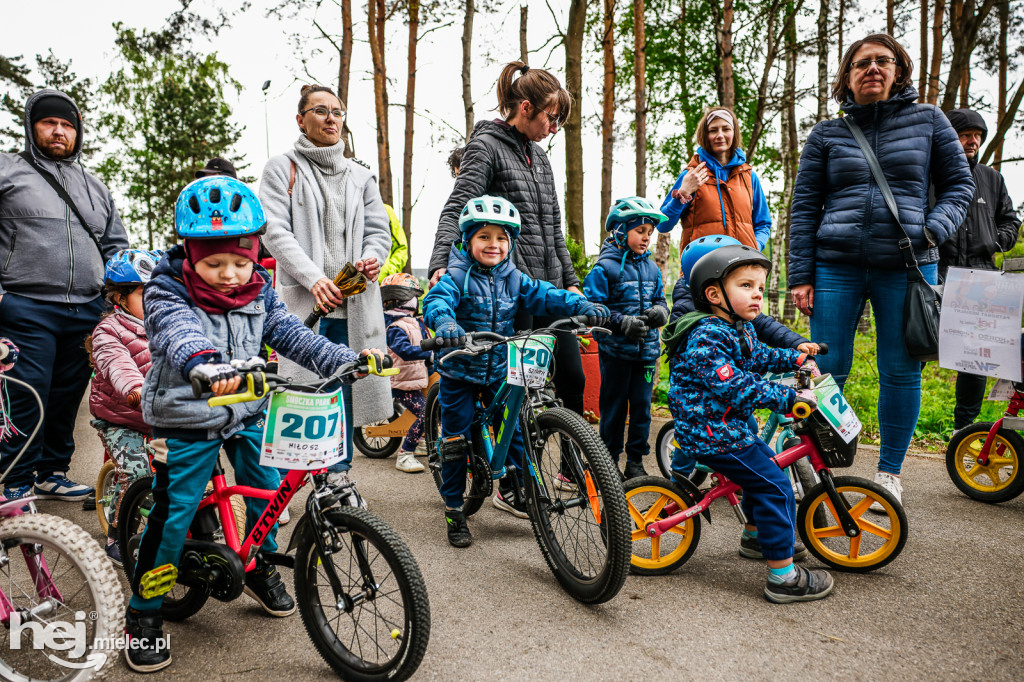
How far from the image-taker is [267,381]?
233 cm

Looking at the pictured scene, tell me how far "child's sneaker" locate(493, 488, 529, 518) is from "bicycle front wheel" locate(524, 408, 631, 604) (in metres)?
0.54

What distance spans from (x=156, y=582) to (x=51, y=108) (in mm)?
3358

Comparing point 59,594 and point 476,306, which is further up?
point 476,306

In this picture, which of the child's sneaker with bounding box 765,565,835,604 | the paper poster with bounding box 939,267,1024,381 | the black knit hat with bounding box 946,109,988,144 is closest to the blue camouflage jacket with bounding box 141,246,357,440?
the child's sneaker with bounding box 765,565,835,604

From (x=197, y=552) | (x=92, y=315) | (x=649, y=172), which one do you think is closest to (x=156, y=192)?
(x=649, y=172)

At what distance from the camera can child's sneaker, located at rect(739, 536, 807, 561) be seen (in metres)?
3.50

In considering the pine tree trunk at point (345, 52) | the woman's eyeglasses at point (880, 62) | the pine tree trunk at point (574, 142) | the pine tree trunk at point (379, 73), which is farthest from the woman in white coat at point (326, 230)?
the pine tree trunk at point (379, 73)

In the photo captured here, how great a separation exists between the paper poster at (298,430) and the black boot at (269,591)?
0.75 meters

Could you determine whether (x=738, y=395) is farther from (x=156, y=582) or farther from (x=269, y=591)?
(x=156, y=582)

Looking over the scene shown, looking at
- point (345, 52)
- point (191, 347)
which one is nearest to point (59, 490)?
point (191, 347)

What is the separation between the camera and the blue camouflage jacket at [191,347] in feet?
8.32

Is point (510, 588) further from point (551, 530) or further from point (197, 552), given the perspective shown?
point (197, 552)

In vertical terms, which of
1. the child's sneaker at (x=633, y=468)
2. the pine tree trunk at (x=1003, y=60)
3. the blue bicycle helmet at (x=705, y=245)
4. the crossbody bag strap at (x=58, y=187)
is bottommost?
the child's sneaker at (x=633, y=468)

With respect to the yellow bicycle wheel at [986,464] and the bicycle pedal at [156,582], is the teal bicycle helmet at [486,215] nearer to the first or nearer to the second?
the bicycle pedal at [156,582]
